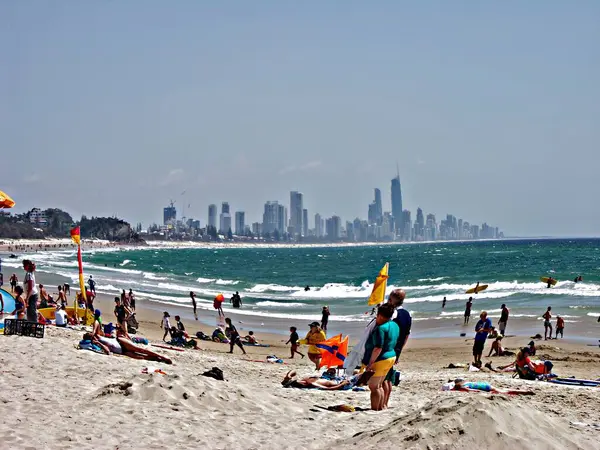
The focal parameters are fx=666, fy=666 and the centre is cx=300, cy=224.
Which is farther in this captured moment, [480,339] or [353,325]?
[353,325]

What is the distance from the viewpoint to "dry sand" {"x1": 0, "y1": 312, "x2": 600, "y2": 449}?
588cm

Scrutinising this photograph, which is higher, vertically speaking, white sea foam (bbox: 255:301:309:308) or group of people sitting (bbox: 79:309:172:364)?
group of people sitting (bbox: 79:309:172:364)

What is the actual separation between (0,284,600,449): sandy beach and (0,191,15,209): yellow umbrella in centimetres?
237

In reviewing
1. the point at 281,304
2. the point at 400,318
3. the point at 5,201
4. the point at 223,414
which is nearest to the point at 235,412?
the point at 223,414

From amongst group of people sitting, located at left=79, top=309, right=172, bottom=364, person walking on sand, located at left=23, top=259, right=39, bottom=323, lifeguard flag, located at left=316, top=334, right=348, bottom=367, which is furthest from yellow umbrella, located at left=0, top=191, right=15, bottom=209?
lifeguard flag, located at left=316, top=334, right=348, bottom=367

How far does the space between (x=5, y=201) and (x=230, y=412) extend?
21.3 ft

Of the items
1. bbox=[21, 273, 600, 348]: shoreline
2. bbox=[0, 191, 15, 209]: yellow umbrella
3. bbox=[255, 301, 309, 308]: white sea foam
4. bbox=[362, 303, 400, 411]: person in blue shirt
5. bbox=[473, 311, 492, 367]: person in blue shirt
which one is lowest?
bbox=[255, 301, 309, 308]: white sea foam

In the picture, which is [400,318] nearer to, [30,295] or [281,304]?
[30,295]

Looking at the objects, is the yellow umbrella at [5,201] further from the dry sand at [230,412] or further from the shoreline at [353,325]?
the shoreline at [353,325]

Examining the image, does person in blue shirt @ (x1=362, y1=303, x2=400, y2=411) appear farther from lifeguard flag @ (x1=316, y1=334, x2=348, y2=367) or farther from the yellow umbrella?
the yellow umbrella

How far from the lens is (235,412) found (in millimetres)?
8039

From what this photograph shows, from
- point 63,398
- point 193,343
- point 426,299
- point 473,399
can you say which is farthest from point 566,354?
point 426,299

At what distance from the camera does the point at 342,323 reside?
27.8m

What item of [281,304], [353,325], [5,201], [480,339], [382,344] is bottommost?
[281,304]
